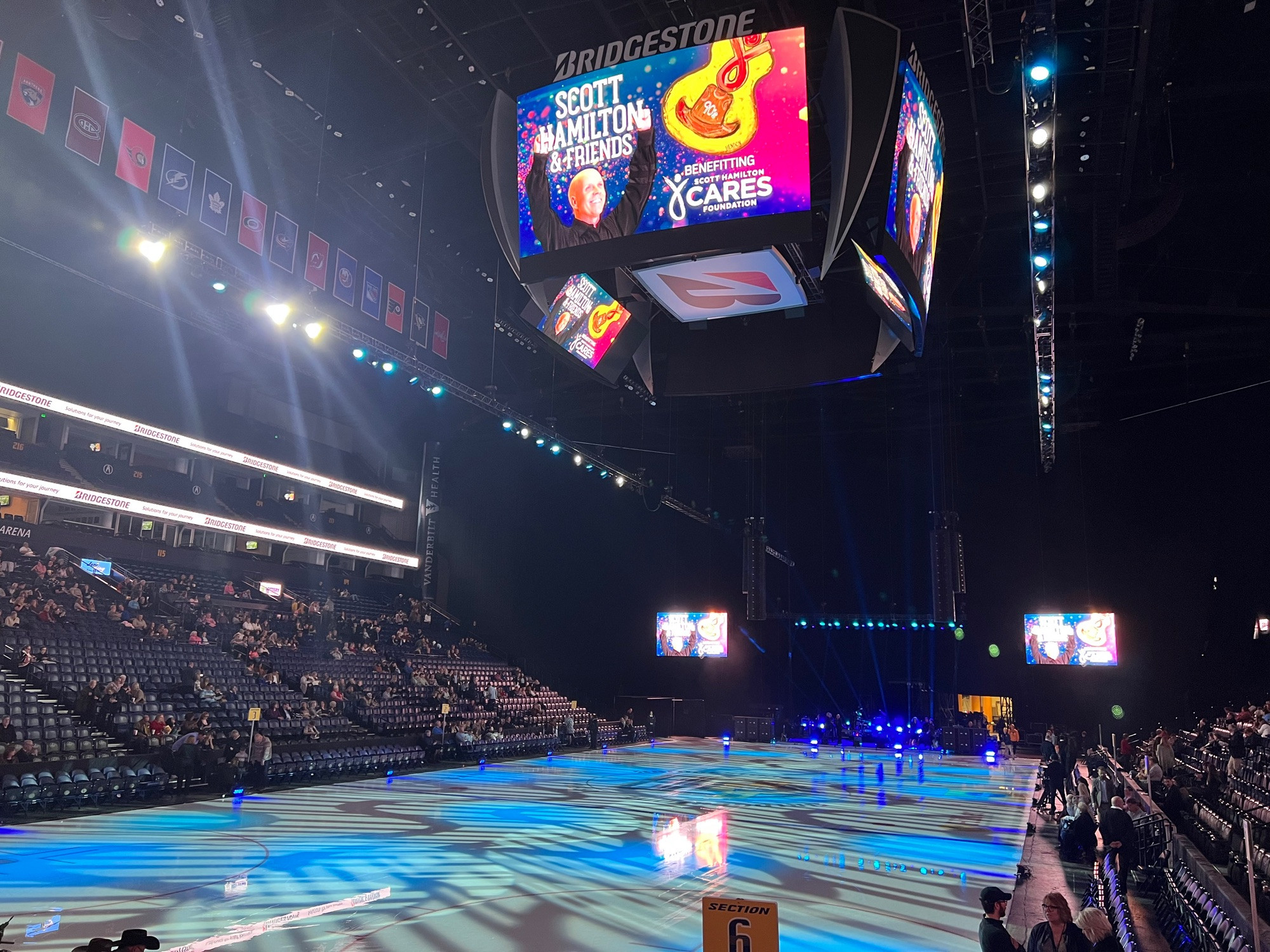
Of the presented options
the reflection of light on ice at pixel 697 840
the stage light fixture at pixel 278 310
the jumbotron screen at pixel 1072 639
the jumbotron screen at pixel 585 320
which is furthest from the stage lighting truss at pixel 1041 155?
the jumbotron screen at pixel 1072 639

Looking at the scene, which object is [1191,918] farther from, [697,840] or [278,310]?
[278,310]

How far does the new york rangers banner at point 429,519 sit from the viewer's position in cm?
2927

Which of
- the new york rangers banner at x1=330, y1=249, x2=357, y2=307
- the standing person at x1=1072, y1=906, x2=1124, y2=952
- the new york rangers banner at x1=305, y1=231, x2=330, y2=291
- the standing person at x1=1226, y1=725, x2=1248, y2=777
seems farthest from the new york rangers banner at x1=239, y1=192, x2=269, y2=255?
the standing person at x1=1226, y1=725, x2=1248, y2=777

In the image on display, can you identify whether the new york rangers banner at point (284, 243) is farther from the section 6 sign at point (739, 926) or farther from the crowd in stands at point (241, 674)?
the section 6 sign at point (739, 926)

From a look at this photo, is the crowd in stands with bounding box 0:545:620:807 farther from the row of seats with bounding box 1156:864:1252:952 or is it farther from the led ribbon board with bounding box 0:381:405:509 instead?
the row of seats with bounding box 1156:864:1252:952

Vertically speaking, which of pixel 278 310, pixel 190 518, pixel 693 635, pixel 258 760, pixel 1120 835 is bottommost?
pixel 258 760

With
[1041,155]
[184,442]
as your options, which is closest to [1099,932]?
[1041,155]

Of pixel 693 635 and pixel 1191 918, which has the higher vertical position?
pixel 693 635

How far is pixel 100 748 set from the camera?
508 inches

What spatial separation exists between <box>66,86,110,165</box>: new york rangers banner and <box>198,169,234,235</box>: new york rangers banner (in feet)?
5.66

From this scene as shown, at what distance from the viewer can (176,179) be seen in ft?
47.8

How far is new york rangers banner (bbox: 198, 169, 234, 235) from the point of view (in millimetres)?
14992

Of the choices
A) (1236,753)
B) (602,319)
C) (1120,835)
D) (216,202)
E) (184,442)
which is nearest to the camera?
(1120,835)

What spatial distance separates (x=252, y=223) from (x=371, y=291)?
3.18 metres
